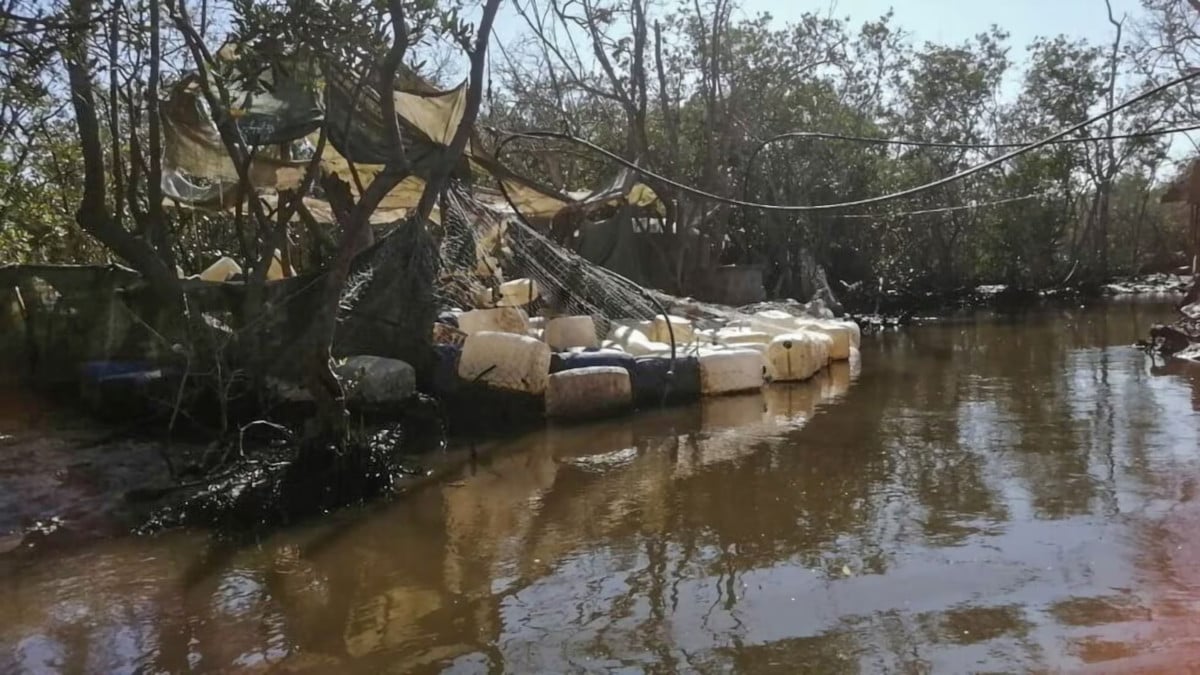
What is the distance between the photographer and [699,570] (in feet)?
18.6

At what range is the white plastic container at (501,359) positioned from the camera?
10.0 meters

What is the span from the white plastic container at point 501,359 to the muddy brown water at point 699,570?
0.94 metres

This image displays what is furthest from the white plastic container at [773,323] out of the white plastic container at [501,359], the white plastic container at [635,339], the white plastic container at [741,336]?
the white plastic container at [501,359]

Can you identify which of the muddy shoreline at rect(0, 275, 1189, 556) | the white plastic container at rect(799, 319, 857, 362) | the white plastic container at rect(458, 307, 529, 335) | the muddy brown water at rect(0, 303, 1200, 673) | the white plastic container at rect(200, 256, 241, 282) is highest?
the white plastic container at rect(200, 256, 241, 282)

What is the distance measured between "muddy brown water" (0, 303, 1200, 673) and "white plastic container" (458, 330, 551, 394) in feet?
3.08

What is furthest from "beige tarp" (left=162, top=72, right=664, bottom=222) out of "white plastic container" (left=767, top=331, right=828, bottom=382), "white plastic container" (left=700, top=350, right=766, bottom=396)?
"white plastic container" (left=767, top=331, right=828, bottom=382)

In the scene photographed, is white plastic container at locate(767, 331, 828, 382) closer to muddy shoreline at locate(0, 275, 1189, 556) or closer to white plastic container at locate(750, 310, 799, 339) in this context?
white plastic container at locate(750, 310, 799, 339)

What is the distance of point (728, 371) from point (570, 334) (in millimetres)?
1895

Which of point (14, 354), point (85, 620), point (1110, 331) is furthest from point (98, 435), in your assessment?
point (1110, 331)

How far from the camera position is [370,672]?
445cm

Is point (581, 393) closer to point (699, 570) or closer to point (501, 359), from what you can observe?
point (501, 359)

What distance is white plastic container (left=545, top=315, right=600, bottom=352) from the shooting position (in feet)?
37.3

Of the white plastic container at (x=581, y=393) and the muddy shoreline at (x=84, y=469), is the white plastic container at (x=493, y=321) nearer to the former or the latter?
the white plastic container at (x=581, y=393)

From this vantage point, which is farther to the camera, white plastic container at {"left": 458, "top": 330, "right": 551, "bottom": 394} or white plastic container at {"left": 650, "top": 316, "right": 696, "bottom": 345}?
white plastic container at {"left": 650, "top": 316, "right": 696, "bottom": 345}
